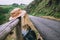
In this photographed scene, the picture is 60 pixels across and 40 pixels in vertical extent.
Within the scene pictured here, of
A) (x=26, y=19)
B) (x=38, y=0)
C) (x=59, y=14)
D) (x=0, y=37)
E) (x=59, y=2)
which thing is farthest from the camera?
(x=38, y=0)

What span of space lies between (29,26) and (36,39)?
1.74 feet

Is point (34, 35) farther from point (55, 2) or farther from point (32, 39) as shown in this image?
point (55, 2)

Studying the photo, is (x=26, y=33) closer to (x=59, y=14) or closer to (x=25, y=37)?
(x=25, y=37)

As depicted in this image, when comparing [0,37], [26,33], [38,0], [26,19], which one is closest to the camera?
[0,37]

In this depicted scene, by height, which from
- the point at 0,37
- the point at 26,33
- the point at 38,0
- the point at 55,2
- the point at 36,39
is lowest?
the point at 38,0

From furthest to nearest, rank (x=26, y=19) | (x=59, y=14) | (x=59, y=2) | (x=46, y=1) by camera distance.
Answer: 1. (x=46, y=1)
2. (x=59, y=2)
3. (x=59, y=14)
4. (x=26, y=19)

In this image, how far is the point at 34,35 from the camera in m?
7.20

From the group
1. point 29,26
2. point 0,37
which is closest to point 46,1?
point 29,26

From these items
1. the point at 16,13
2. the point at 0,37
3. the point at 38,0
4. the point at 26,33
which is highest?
the point at 0,37

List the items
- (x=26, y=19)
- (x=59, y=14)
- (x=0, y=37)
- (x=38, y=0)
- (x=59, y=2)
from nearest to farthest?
(x=0, y=37) → (x=26, y=19) → (x=59, y=14) → (x=59, y=2) → (x=38, y=0)

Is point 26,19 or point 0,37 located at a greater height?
point 0,37

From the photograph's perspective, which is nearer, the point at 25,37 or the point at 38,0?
the point at 25,37

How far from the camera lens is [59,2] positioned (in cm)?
3719

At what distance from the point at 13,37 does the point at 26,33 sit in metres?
0.56
